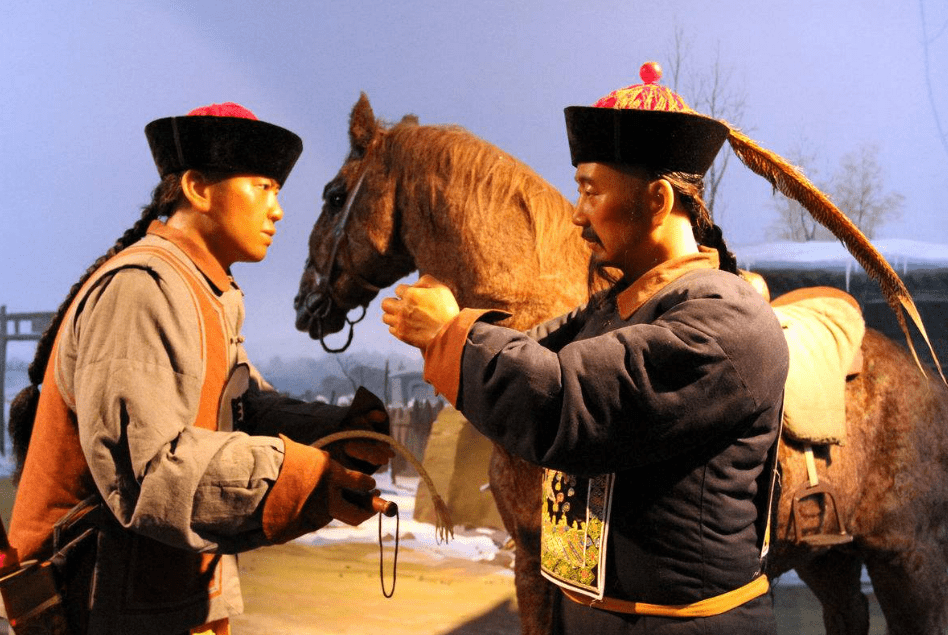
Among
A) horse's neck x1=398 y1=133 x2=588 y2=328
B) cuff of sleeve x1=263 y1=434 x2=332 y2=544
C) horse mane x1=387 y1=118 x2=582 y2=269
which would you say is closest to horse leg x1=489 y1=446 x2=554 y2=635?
horse's neck x1=398 y1=133 x2=588 y2=328

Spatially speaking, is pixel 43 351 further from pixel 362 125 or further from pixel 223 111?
pixel 362 125

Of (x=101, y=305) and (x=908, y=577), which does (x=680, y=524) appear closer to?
(x=101, y=305)

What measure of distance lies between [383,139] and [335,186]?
22 cm

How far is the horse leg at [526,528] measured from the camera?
219 cm

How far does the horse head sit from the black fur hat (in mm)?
1003

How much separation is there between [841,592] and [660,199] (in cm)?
244

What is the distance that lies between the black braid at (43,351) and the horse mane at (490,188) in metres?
0.97

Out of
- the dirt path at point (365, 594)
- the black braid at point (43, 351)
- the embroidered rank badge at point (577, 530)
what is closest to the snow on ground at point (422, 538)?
the dirt path at point (365, 594)

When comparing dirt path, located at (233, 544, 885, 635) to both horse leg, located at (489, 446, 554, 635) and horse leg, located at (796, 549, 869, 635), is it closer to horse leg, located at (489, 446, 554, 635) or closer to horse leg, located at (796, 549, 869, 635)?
horse leg, located at (796, 549, 869, 635)

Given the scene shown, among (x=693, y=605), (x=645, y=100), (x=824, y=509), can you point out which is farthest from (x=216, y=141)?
(x=824, y=509)

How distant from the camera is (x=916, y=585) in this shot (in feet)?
8.92

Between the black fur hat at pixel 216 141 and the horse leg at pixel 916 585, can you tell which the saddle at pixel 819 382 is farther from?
the black fur hat at pixel 216 141

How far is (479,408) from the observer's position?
1194 mm

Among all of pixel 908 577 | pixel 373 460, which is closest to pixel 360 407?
pixel 373 460
